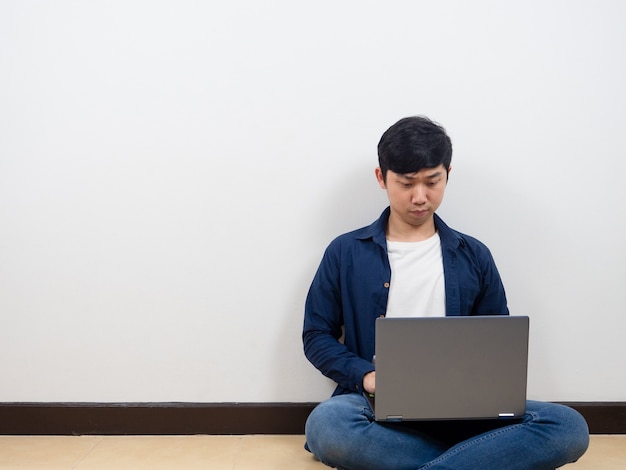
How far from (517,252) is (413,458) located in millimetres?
738

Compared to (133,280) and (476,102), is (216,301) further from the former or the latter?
(476,102)

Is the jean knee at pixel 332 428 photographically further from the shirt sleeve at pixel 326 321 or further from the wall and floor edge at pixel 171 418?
the wall and floor edge at pixel 171 418

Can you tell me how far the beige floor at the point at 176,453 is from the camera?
1.77 meters

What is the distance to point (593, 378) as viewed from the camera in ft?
6.58

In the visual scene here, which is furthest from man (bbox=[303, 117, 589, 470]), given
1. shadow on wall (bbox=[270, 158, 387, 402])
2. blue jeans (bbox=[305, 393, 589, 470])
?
shadow on wall (bbox=[270, 158, 387, 402])

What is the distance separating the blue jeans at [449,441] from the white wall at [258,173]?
452 mm

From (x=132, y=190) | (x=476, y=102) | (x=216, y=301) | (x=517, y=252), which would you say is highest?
(x=476, y=102)

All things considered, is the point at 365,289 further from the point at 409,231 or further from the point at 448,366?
the point at 448,366

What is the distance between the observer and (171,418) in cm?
198

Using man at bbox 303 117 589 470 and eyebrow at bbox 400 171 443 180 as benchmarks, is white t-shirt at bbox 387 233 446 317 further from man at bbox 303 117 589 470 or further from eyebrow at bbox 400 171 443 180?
eyebrow at bbox 400 171 443 180

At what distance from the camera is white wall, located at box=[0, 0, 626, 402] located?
1912 mm

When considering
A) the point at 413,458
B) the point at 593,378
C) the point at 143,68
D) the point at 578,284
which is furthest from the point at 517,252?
the point at 143,68

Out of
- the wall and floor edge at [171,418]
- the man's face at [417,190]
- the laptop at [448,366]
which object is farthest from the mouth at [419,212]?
the wall and floor edge at [171,418]

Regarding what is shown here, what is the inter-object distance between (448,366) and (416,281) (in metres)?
0.38
